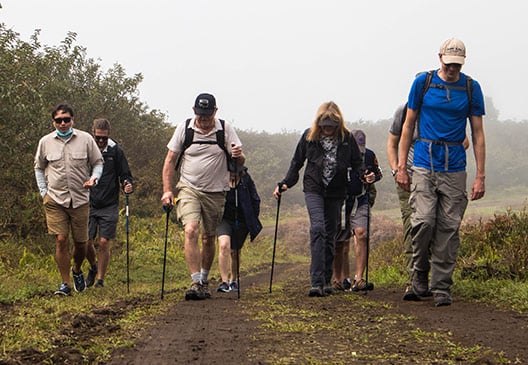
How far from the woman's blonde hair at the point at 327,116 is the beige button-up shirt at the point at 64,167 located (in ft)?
9.43

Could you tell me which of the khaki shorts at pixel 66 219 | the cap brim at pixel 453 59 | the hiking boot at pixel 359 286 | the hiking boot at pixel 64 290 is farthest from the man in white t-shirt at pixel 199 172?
the cap brim at pixel 453 59

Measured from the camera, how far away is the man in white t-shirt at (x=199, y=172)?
334 inches

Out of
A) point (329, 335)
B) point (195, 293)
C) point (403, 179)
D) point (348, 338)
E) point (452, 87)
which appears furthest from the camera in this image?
point (195, 293)

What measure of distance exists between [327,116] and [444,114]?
182 cm

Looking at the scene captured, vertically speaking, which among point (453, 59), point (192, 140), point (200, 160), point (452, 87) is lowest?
point (200, 160)

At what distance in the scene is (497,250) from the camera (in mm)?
9305

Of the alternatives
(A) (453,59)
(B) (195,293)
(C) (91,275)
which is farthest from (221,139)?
(C) (91,275)

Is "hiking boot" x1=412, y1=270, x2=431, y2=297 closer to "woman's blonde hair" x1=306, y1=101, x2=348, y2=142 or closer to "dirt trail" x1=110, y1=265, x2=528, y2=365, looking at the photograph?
"dirt trail" x1=110, y1=265, x2=528, y2=365

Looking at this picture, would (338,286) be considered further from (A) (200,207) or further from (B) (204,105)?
(B) (204,105)

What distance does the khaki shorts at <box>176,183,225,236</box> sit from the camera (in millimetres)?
8578

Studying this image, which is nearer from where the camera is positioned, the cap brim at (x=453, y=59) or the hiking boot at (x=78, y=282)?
the cap brim at (x=453, y=59)

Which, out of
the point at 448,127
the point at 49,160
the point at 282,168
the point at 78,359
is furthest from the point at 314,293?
the point at 282,168

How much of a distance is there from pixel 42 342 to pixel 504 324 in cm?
354

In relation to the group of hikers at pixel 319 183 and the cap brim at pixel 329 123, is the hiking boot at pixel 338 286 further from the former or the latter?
the cap brim at pixel 329 123
